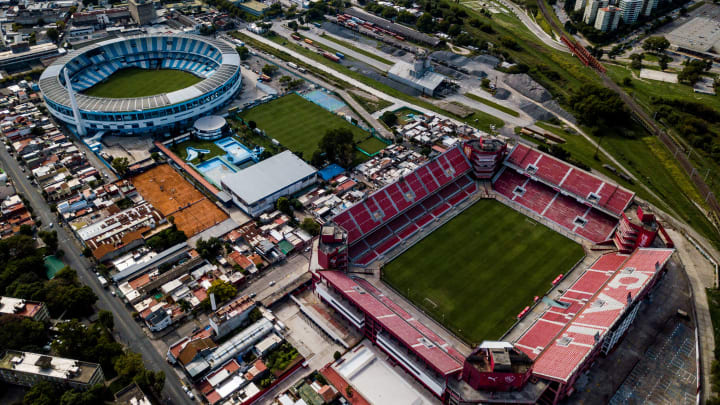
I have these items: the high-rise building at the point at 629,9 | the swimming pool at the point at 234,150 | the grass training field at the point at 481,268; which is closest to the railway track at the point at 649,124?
the high-rise building at the point at 629,9

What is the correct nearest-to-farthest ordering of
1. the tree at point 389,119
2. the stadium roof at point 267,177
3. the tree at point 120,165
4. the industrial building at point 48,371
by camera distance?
the industrial building at point 48,371 → the stadium roof at point 267,177 → the tree at point 120,165 → the tree at point 389,119

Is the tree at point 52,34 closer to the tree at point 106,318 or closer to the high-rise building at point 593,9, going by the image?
the tree at point 106,318

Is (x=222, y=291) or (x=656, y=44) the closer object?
(x=222, y=291)

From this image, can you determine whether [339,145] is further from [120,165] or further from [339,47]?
[339,47]

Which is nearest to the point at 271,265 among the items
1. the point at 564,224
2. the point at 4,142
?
the point at 564,224

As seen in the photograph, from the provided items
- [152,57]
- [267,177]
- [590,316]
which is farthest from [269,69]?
[590,316]

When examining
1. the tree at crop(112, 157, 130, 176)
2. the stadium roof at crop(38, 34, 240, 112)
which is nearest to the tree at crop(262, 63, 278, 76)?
the stadium roof at crop(38, 34, 240, 112)
